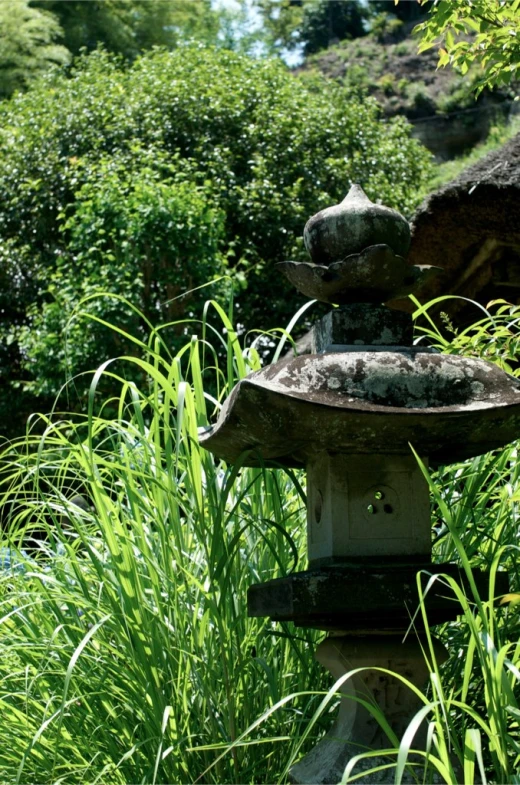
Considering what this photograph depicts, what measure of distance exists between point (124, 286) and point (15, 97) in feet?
17.1

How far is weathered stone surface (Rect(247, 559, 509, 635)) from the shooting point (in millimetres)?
1512

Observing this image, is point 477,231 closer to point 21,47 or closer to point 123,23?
point 21,47

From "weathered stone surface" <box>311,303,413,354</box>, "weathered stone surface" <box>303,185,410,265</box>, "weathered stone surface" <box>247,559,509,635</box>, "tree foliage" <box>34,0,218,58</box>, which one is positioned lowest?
"weathered stone surface" <box>247,559,509,635</box>

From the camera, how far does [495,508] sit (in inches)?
83.5

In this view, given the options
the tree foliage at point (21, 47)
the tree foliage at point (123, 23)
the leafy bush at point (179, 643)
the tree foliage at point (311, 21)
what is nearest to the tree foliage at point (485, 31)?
the leafy bush at point (179, 643)

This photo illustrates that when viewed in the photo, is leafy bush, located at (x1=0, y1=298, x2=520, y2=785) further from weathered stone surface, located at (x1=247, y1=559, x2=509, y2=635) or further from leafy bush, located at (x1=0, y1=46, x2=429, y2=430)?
leafy bush, located at (x1=0, y1=46, x2=429, y2=430)

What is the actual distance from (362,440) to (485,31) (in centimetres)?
155

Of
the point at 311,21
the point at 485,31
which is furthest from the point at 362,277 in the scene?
the point at 311,21

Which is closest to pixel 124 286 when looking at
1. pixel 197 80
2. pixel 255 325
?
pixel 255 325

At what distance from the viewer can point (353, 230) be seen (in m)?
1.70

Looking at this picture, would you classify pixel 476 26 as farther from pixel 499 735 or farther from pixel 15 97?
pixel 15 97

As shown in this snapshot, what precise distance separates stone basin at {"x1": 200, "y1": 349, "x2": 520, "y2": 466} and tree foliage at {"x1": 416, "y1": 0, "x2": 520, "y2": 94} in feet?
4.02

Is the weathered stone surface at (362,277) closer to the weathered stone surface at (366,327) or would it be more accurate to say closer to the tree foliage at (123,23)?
the weathered stone surface at (366,327)

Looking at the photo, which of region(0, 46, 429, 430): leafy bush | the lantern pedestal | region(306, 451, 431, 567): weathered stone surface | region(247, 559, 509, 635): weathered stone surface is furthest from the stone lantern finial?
region(0, 46, 429, 430): leafy bush
